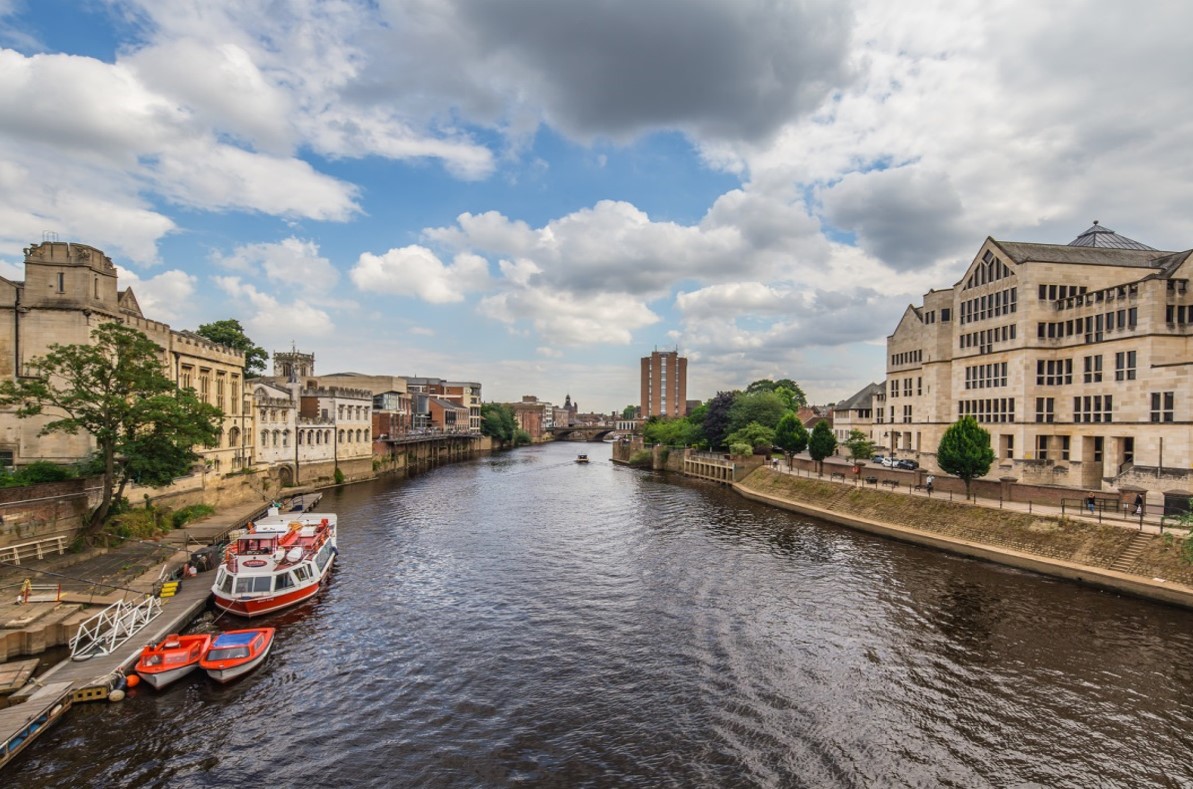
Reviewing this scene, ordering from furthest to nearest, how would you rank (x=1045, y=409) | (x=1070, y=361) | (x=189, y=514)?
1. (x=1045, y=409)
2. (x=1070, y=361)
3. (x=189, y=514)

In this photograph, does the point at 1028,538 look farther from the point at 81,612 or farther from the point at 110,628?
the point at 81,612

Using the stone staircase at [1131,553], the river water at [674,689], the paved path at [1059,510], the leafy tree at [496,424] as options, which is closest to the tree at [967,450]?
the paved path at [1059,510]

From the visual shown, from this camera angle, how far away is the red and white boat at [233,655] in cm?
2197

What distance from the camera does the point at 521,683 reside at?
22.7m

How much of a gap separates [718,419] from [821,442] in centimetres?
3790

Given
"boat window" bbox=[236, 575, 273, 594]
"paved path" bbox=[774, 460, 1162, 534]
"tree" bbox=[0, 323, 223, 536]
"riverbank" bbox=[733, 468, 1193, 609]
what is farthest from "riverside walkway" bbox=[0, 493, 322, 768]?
"paved path" bbox=[774, 460, 1162, 534]

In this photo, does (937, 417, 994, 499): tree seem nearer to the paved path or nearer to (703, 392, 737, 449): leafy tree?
the paved path

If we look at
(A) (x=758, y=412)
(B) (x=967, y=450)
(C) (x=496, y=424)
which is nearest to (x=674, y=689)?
(B) (x=967, y=450)

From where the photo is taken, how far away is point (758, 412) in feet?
329

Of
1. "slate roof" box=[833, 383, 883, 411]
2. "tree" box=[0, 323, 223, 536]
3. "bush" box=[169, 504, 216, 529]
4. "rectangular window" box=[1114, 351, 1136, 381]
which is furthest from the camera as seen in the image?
"slate roof" box=[833, 383, 883, 411]

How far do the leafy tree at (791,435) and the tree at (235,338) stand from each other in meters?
78.9

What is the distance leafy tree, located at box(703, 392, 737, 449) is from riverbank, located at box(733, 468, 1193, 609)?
45170 millimetres

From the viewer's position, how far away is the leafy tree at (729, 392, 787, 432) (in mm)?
99562

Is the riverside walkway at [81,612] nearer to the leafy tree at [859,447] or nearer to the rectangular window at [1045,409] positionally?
the rectangular window at [1045,409]
